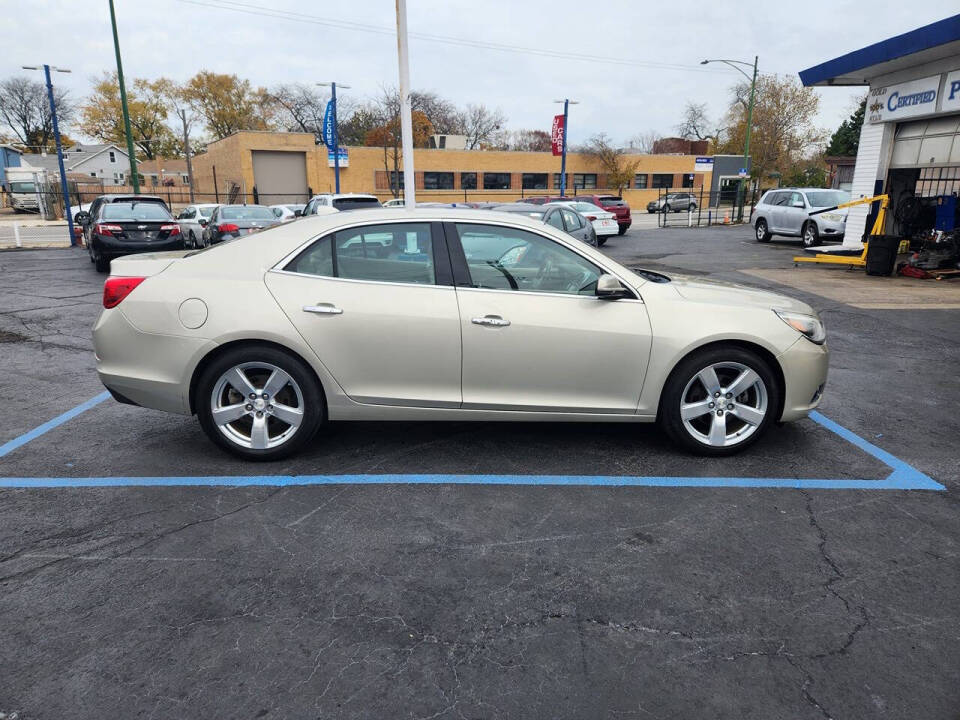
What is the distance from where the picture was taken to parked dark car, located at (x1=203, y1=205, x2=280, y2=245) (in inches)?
626

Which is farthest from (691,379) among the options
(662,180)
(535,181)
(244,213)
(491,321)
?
(662,180)

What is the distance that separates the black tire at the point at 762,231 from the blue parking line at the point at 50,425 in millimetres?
21784

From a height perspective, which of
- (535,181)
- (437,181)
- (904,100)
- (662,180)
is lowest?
(437,181)

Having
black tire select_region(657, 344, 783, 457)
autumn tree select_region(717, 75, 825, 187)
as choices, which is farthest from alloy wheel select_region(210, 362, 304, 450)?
autumn tree select_region(717, 75, 825, 187)

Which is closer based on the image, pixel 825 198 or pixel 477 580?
pixel 477 580

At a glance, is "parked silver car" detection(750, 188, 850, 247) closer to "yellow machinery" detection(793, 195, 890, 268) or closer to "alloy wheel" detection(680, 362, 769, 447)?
"yellow machinery" detection(793, 195, 890, 268)

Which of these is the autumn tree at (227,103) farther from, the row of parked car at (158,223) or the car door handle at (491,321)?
the car door handle at (491,321)

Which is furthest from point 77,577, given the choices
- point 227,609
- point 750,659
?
point 750,659

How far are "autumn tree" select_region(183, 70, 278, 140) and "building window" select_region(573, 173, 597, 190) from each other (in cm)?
3844

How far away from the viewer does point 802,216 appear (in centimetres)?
2089

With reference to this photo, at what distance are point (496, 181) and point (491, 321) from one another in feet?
181

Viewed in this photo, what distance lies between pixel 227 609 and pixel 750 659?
6.98 feet

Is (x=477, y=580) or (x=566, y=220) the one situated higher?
(x=566, y=220)

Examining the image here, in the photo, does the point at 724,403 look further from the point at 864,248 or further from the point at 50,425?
the point at 864,248
